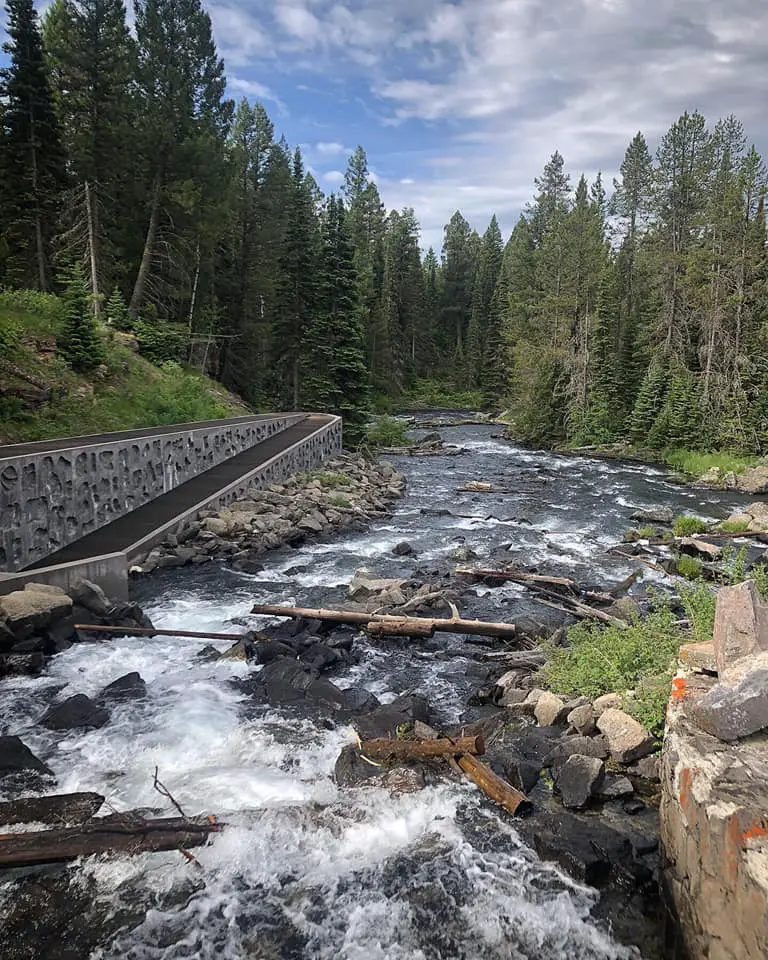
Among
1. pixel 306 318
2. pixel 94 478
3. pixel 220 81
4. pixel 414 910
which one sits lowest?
pixel 414 910

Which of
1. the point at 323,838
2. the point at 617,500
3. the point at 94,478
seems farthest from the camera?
the point at 617,500

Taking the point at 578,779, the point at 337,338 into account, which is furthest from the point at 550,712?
the point at 337,338

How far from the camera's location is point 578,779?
222 inches

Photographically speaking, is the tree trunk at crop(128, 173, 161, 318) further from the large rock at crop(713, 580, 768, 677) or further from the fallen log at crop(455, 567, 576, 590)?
the large rock at crop(713, 580, 768, 677)

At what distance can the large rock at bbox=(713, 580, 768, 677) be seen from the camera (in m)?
5.02

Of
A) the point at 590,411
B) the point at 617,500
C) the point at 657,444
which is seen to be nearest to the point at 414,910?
the point at 617,500

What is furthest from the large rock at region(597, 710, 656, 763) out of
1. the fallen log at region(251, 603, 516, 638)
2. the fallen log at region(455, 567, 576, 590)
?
the fallen log at region(455, 567, 576, 590)

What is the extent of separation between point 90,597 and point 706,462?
26055mm

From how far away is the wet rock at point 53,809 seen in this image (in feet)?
17.4

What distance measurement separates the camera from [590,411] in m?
36.5

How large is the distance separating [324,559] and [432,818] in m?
9.01

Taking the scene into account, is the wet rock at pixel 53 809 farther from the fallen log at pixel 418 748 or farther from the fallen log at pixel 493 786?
the fallen log at pixel 493 786

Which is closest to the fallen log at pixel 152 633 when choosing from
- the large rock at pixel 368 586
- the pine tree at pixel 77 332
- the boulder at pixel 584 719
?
the large rock at pixel 368 586

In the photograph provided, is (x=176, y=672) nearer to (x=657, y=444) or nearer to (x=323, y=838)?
(x=323, y=838)
